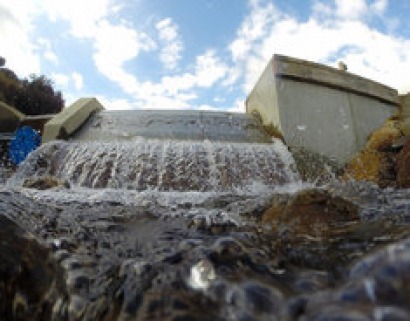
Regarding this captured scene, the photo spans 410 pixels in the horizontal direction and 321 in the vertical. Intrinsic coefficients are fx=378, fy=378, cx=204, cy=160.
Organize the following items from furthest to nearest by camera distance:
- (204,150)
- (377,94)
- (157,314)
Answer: (377,94)
(204,150)
(157,314)

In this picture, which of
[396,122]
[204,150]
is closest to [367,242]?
[204,150]

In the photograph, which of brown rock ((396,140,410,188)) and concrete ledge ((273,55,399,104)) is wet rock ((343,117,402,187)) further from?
concrete ledge ((273,55,399,104))

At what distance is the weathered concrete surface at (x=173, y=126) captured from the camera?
578cm

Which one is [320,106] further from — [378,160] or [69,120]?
[69,120]

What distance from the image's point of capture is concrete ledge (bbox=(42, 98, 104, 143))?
18.9 feet

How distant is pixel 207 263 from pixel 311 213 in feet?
2.52

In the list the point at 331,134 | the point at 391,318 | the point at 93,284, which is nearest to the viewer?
the point at 391,318

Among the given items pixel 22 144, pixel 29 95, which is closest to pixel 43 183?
pixel 22 144

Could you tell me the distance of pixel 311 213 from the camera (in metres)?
1.71

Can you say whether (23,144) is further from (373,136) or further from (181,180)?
(373,136)

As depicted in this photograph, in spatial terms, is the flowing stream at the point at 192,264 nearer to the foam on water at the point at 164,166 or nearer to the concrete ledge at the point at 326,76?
the foam on water at the point at 164,166

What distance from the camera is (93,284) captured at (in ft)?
3.70

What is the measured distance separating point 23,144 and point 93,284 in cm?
573

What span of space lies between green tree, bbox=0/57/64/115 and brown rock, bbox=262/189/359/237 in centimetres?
886
